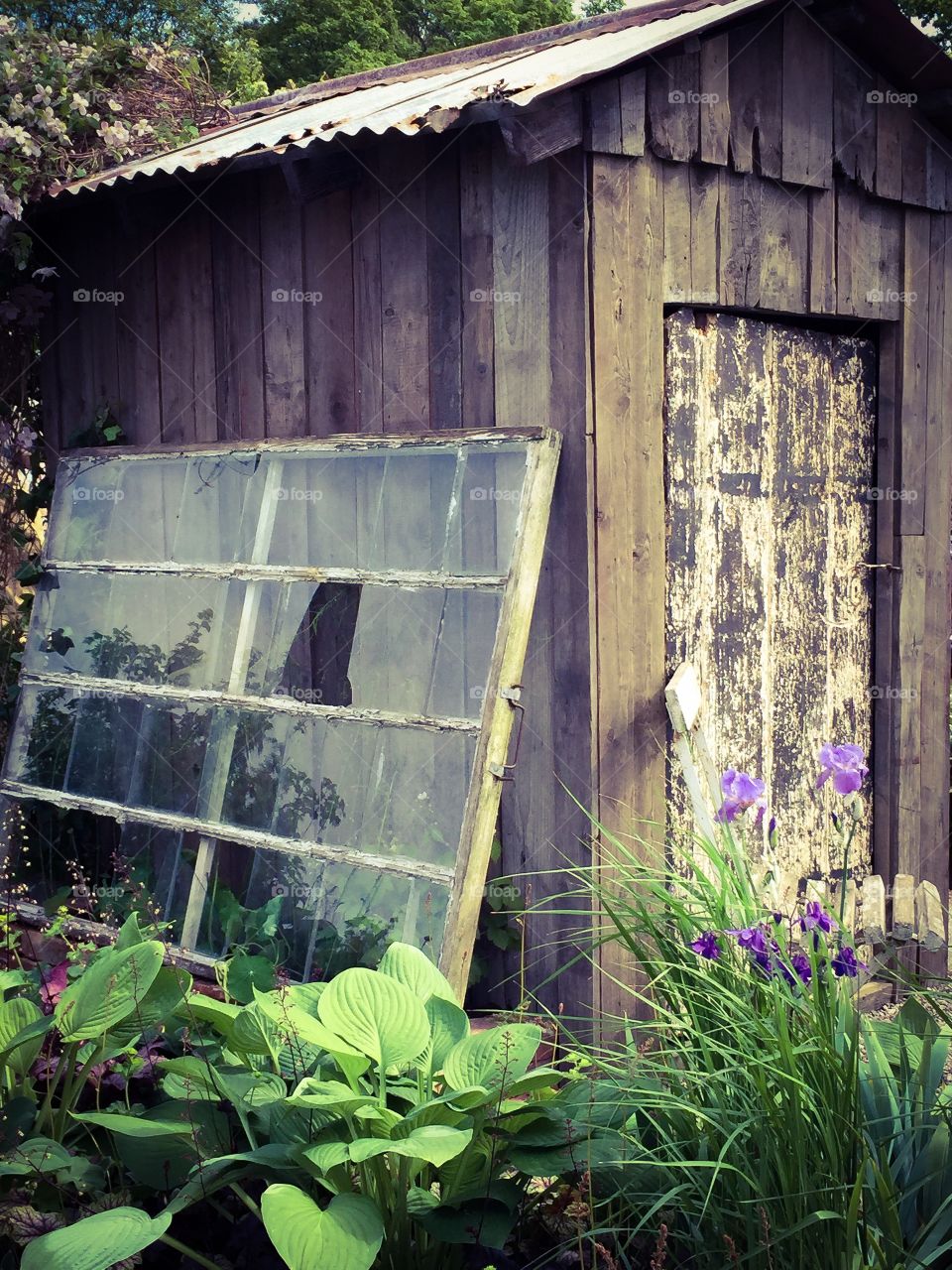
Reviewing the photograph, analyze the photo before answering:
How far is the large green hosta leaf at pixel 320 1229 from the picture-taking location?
1988mm

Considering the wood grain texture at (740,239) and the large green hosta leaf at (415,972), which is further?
the wood grain texture at (740,239)

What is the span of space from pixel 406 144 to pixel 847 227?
185 centimetres

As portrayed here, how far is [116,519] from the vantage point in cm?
490

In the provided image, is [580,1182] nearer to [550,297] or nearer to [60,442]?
[550,297]

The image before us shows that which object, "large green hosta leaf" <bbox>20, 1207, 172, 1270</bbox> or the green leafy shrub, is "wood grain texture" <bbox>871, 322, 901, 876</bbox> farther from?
"large green hosta leaf" <bbox>20, 1207, 172, 1270</bbox>

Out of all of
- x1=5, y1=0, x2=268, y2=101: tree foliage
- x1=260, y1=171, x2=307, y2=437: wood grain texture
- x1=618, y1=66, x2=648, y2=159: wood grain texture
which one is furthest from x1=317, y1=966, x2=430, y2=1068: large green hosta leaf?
x1=5, y1=0, x2=268, y2=101: tree foliage

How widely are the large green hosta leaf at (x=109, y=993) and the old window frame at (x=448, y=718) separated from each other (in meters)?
1.07

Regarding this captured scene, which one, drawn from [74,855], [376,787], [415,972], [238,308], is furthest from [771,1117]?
[238,308]

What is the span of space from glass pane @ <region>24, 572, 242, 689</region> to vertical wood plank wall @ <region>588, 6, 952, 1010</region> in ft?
4.45

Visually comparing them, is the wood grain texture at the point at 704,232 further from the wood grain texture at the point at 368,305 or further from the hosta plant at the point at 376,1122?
the hosta plant at the point at 376,1122

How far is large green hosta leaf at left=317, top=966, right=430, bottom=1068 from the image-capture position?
236 cm

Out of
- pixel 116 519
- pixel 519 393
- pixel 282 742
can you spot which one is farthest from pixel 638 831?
pixel 116 519

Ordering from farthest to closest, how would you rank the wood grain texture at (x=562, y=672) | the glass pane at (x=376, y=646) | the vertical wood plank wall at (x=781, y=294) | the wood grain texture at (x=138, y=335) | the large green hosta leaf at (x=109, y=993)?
the wood grain texture at (x=138, y=335)
the vertical wood plank wall at (x=781, y=294)
the wood grain texture at (x=562, y=672)
the glass pane at (x=376, y=646)
the large green hosta leaf at (x=109, y=993)

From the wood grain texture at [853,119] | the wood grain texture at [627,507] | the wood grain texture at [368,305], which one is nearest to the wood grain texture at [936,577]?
the wood grain texture at [853,119]
